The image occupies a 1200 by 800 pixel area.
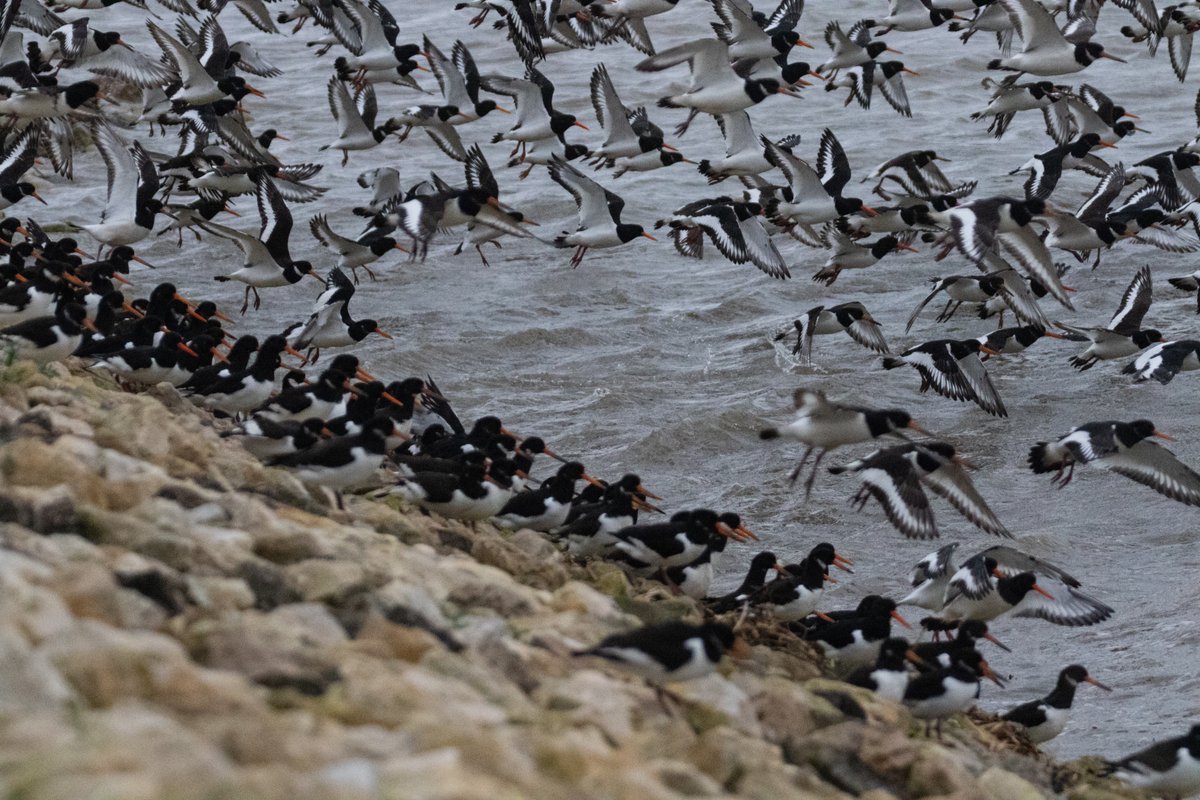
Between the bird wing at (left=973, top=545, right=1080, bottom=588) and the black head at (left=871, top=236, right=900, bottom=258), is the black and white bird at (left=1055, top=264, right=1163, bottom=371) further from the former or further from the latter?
the bird wing at (left=973, top=545, right=1080, bottom=588)

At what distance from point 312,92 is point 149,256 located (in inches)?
289

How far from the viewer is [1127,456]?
374 inches

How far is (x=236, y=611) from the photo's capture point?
177 inches

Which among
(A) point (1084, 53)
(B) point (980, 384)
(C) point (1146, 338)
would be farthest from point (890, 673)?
(A) point (1084, 53)

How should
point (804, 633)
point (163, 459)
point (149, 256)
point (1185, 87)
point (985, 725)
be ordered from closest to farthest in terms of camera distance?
point (163, 459)
point (985, 725)
point (804, 633)
point (149, 256)
point (1185, 87)

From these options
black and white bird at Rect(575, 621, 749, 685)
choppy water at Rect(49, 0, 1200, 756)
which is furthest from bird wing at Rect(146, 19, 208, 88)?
black and white bird at Rect(575, 621, 749, 685)

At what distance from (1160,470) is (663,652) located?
5.33 metres

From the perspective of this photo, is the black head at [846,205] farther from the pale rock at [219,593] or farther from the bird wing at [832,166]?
the pale rock at [219,593]

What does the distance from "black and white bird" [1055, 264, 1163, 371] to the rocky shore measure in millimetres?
5996

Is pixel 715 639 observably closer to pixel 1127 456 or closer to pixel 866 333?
pixel 1127 456

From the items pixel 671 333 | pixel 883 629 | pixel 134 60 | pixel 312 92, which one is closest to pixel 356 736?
pixel 883 629

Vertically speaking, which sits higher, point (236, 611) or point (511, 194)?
point (236, 611)

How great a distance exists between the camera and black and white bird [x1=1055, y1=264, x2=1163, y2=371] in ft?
39.9

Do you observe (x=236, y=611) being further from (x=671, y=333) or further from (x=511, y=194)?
(x=511, y=194)
